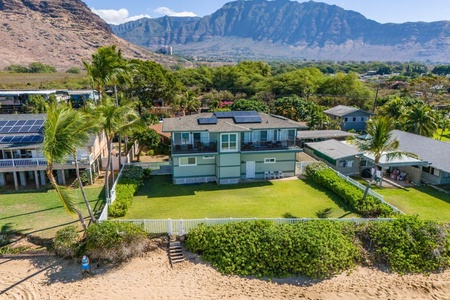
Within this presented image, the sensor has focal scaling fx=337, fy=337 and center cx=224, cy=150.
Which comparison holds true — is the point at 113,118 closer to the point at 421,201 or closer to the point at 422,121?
the point at 421,201

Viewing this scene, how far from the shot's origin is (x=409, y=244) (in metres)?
18.5

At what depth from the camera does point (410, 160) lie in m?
28.3

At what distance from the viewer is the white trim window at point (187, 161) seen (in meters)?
27.7

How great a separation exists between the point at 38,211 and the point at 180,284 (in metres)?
12.0

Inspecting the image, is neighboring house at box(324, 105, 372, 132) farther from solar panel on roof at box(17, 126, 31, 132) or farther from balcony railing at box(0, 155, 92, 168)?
solar panel on roof at box(17, 126, 31, 132)

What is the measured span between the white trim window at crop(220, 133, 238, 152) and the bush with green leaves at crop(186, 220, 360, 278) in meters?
9.29

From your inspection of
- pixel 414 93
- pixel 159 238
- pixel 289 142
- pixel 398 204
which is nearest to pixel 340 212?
pixel 398 204

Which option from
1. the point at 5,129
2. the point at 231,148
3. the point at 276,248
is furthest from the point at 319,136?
the point at 5,129

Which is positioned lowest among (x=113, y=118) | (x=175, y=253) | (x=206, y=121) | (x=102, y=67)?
(x=175, y=253)

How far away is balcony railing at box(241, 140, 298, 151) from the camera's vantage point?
2827 cm

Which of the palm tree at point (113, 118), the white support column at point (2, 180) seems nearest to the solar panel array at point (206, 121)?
the palm tree at point (113, 118)

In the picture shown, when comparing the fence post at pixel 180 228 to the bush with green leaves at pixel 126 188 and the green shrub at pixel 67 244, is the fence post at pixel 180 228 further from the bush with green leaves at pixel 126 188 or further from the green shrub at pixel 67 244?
the green shrub at pixel 67 244

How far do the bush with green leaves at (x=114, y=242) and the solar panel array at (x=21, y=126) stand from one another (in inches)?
574

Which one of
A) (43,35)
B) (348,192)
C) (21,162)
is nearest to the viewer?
(348,192)
